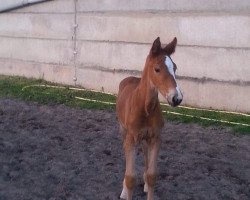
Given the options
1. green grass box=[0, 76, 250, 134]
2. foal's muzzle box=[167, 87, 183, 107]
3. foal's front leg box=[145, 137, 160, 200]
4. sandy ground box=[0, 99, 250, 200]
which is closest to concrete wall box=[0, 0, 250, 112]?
green grass box=[0, 76, 250, 134]

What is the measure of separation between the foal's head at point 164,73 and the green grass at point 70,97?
142 inches

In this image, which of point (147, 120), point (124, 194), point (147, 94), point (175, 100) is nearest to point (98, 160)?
point (124, 194)

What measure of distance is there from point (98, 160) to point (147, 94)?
6.48 ft

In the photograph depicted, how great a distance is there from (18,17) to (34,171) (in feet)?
23.6

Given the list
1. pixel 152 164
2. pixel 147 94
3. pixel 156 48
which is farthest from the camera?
pixel 152 164

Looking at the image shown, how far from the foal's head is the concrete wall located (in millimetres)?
4291

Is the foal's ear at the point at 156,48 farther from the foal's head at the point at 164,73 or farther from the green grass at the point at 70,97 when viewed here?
the green grass at the point at 70,97

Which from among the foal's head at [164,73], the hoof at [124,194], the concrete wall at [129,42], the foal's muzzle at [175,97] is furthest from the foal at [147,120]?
the concrete wall at [129,42]

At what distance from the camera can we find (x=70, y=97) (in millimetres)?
10750

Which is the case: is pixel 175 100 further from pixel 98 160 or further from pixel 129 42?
pixel 129 42

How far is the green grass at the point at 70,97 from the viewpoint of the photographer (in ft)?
28.7

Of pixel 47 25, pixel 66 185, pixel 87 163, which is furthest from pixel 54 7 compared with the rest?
pixel 66 185

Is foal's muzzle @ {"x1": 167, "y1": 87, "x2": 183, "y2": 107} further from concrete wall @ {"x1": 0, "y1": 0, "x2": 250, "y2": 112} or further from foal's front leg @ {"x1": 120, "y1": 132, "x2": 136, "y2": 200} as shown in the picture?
concrete wall @ {"x1": 0, "y1": 0, "x2": 250, "y2": 112}

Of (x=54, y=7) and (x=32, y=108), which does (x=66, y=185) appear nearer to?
(x=32, y=108)
